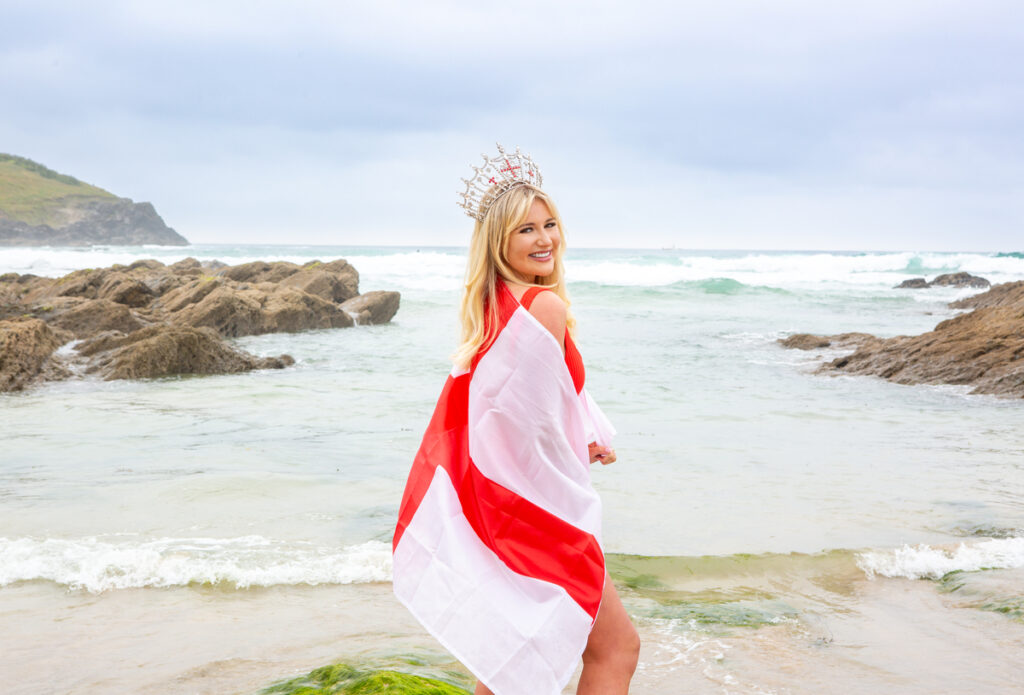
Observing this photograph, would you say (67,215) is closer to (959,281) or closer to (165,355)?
(959,281)

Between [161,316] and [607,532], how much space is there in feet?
47.9

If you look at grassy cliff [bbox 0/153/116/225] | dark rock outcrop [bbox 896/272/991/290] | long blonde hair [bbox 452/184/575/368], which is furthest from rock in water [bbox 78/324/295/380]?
grassy cliff [bbox 0/153/116/225]

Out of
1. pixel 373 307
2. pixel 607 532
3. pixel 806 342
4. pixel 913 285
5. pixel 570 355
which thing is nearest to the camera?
pixel 570 355

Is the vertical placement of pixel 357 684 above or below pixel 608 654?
below

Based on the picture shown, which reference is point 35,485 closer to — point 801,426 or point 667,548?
point 667,548

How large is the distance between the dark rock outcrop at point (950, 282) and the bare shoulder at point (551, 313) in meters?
46.7

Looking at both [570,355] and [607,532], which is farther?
[607,532]

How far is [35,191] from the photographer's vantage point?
356ft

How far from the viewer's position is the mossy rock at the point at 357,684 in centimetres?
312

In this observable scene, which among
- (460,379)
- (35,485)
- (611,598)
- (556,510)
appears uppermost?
(460,379)

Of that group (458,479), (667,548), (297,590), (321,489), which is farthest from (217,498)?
(458,479)

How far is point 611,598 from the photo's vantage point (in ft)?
8.64

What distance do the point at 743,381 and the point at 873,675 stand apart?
33.1 ft

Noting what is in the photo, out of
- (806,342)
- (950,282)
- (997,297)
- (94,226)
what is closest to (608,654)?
(806,342)
